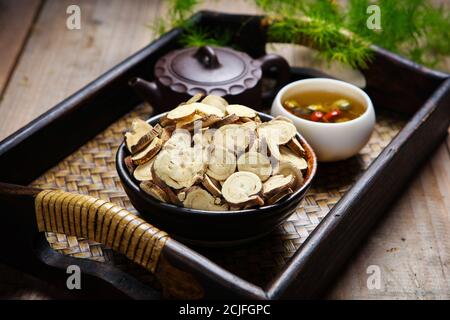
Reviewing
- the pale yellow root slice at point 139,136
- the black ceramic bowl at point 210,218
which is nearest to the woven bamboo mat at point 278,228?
the black ceramic bowl at point 210,218

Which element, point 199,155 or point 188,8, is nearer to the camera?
point 199,155

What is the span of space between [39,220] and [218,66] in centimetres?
48

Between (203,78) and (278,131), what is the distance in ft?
0.80

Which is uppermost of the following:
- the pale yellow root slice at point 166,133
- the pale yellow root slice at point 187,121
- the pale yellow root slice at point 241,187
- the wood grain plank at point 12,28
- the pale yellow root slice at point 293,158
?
the pale yellow root slice at point 187,121

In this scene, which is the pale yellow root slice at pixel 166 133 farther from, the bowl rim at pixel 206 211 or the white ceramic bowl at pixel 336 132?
the white ceramic bowl at pixel 336 132

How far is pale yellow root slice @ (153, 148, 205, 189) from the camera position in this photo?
0.92m

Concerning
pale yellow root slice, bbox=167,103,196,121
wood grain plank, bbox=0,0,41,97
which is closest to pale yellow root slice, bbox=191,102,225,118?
pale yellow root slice, bbox=167,103,196,121

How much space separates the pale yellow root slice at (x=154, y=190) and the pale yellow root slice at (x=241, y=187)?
86mm

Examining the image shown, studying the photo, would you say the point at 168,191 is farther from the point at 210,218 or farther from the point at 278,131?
the point at 278,131

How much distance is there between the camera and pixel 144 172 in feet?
3.17

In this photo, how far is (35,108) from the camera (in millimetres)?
1439

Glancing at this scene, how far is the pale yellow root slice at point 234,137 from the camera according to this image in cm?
97
